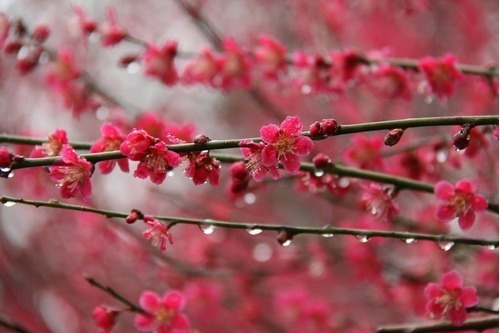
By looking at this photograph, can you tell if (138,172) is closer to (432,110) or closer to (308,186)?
(308,186)

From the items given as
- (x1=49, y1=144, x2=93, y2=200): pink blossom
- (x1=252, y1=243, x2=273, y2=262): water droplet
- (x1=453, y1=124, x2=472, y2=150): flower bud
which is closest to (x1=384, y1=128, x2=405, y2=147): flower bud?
(x1=453, y1=124, x2=472, y2=150): flower bud

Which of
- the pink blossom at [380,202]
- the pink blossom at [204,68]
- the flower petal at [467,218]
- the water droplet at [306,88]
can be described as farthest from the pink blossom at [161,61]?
the flower petal at [467,218]

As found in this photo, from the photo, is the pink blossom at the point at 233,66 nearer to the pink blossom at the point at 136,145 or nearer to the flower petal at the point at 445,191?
the flower petal at the point at 445,191

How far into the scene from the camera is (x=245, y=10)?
6047 mm

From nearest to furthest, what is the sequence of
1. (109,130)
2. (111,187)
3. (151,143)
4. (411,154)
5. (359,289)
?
(151,143), (109,130), (411,154), (359,289), (111,187)

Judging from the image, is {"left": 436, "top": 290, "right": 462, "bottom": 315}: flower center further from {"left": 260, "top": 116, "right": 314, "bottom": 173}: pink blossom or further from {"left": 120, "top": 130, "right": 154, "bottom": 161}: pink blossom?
{"left": 120, "top": 130, "right": 154, "bottom": 161}: pink blossom

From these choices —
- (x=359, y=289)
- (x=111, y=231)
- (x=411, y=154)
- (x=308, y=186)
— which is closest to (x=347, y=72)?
(x=411, y=154)

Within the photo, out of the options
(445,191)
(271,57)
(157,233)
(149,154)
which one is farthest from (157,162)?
(271,57)

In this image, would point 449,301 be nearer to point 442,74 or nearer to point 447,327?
point 447,327

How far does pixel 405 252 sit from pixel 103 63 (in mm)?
3598

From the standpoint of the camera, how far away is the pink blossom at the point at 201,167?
1161 mm

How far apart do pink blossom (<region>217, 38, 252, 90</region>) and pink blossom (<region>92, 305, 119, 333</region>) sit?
97 cm

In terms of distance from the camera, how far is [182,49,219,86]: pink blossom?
2203mm

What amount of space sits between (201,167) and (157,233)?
7.1 inches
